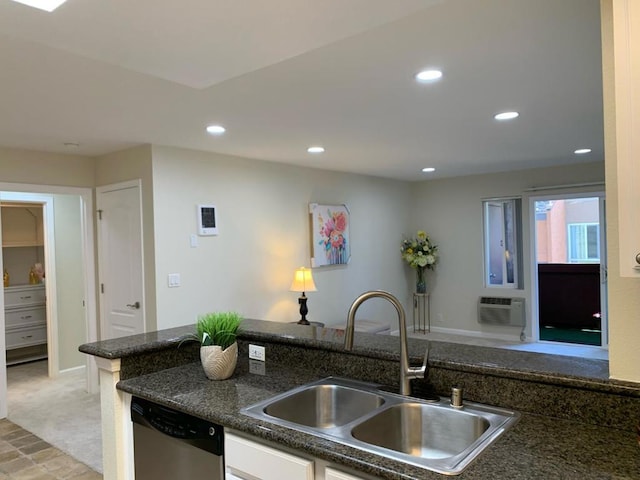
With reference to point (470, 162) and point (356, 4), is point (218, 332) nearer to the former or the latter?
point (356, 4)

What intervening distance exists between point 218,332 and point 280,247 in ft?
10.9

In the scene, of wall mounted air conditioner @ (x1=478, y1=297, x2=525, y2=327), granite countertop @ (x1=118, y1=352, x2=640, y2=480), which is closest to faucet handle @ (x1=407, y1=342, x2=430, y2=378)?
granite countertop @ (x1=118, y1=352, x2=640, y2=480)

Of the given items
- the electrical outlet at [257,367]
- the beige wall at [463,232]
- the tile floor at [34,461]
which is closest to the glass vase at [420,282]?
the beige wall at [463,232]

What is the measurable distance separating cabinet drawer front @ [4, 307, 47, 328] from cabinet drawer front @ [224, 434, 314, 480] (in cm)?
558

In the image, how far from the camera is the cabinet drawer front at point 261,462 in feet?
4.41

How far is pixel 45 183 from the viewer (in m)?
4.38

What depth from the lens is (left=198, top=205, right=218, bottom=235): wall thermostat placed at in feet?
14.6

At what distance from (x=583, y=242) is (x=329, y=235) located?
4613mm

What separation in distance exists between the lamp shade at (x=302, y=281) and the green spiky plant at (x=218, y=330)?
125 inches

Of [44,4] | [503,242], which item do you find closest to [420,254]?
[503,242]

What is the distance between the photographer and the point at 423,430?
1590 mm

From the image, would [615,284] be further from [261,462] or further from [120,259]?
[120,259]

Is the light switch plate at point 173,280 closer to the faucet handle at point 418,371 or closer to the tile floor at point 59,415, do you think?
the tile floor at point 59,415

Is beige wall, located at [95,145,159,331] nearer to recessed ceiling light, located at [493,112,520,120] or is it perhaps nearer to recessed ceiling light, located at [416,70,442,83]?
recessed ceiling light, located at [416,70,442,83]
